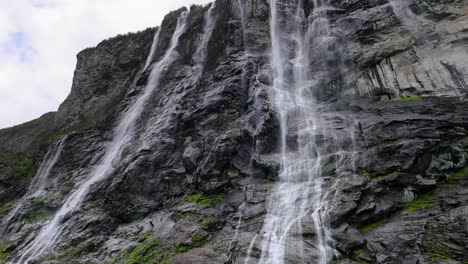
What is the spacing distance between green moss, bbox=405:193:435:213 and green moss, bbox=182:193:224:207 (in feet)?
24.7

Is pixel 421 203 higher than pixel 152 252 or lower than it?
lower

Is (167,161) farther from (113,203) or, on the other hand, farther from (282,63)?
(282,63)

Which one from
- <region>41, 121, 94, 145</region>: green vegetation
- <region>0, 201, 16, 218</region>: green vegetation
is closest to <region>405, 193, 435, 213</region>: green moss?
<region>0, 201, 16, 218</region>: green vegetation

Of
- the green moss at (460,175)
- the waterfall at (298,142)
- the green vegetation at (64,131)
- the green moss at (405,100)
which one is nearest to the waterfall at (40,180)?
the green vegetation at (64,131)

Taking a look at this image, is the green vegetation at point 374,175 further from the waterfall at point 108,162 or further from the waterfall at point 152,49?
the waterfall at point 152,49

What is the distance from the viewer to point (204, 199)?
16.9 m

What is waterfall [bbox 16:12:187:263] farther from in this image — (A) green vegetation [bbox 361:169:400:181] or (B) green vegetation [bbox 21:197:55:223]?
(A) green vegetation [bbox 361:169:400:181]

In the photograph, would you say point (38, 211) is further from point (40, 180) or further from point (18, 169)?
point (18, 169)

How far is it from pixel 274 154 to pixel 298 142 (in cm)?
123

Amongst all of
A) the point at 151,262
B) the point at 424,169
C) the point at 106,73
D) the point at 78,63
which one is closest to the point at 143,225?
the point at 151,262

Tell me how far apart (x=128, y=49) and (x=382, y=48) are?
23188mm

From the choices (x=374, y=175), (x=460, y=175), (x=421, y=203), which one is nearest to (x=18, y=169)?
(x=374, y=175)

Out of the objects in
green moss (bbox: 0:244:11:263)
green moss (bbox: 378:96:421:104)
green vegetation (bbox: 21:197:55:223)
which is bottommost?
green moss (bbox: 0:244:11:263)

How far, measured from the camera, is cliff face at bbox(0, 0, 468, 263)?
1249 cm
